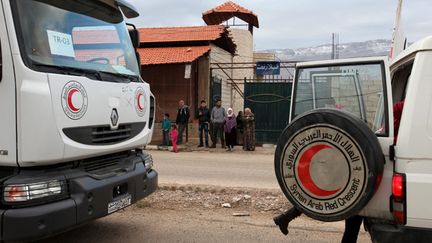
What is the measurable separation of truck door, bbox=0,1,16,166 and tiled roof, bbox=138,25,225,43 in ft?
50.6

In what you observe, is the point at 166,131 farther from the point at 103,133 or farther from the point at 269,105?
the point at 103,133

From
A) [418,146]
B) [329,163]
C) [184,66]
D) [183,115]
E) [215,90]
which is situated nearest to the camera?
[418,146]

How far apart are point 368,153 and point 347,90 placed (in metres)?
0.64

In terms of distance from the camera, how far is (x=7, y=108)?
359cm

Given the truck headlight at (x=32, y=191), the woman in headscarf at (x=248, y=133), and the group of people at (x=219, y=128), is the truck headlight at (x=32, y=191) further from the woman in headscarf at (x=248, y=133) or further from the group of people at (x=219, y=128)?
the woman in headscarf at (x=248, y=133)

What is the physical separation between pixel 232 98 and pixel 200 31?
3.92 m

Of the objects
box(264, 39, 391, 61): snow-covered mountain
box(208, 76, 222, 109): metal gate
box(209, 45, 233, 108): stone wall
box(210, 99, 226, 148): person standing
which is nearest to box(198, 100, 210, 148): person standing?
box(210, 99, 226, 148): person standing

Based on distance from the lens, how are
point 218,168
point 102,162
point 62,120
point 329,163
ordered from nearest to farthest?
point 329,163
point 62,120
point 102,162
point 218,168

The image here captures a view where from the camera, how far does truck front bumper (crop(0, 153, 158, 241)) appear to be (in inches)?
139

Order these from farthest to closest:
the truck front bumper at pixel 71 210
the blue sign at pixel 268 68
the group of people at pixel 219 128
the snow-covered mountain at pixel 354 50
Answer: the blue sign at pixel 268 68 → the group of people at pixel 219 128 → the snow-covered mountain at pixel 354 50 → the truck front bumper at pixel 71 210

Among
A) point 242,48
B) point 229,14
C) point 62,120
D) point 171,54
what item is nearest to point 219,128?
point 171,54

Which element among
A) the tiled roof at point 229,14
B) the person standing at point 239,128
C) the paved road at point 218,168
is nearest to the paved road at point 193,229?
the paved road at point 218,168

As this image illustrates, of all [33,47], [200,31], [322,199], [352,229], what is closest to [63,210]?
[33,47]

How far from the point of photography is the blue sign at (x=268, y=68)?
18.1 m
